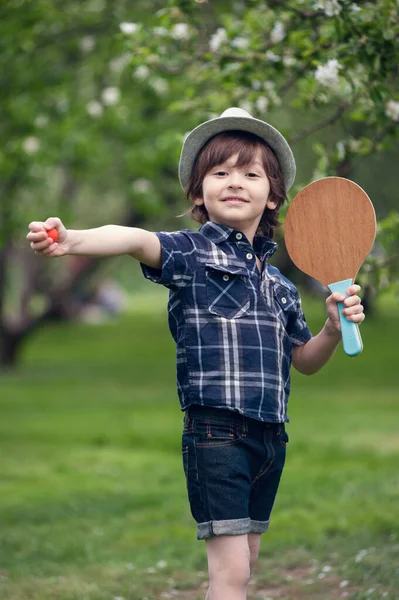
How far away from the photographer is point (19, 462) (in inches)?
401

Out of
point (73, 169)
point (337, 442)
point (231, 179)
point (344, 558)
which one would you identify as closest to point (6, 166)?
point (73, 169)

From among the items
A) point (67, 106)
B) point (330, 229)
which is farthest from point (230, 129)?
point (67, 106)

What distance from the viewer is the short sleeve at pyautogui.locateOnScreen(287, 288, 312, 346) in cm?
389

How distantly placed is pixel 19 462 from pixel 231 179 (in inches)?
278

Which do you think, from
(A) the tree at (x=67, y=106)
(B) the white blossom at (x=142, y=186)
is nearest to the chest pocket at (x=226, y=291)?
(A) the tree at (x=67, y=106)

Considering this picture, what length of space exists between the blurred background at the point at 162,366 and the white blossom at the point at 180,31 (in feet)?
0.07

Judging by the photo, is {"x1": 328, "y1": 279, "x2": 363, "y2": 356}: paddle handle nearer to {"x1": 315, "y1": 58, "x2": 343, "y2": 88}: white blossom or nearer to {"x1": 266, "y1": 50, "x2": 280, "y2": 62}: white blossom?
{"x1": 315, "y1": 58, "x2": 343, "y2": 88}: white blossom

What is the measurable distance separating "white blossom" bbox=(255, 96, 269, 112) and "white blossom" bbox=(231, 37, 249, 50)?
0.27m

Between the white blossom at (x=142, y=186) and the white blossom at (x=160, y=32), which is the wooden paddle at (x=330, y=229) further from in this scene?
the white blossom at (x=142, y=186)

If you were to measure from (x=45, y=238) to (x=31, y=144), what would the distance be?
417 inches

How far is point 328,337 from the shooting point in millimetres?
3814

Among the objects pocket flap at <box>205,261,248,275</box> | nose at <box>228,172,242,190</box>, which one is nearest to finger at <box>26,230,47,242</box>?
A: pocket flap at <box>205,261,248,275</box>

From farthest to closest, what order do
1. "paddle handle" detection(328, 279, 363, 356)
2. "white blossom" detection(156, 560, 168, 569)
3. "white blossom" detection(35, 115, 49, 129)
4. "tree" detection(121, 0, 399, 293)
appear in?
"white blossom" detection(35, 115, 49, 129)
"white blossom" detection(156, 560, 168, 569)
"tree" detection(121, 0, 399, 293)
"paddle handle" detection(328, 279, 363, 356)

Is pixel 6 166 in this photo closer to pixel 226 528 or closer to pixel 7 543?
pixel 7 543
